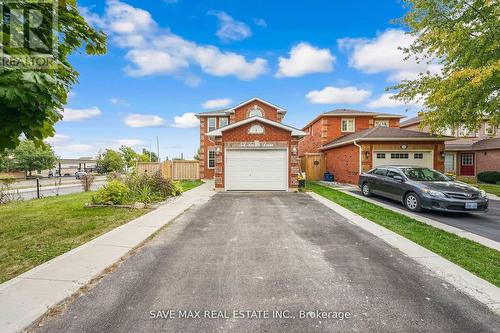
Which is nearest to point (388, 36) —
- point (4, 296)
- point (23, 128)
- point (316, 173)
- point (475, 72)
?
point (475, 72)

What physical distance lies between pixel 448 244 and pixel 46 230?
385 inches

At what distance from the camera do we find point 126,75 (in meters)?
17.2

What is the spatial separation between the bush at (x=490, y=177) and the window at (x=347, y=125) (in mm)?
10972

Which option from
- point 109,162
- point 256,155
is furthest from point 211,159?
point 109,162

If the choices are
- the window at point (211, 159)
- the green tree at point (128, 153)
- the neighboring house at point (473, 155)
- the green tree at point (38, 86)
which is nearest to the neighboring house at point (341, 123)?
the neighboring house at point (473, 155)

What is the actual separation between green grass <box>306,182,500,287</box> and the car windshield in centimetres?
216

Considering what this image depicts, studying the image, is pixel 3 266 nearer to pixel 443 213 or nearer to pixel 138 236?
pixel 138 236

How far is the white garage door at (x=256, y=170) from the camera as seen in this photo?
43.2 feet

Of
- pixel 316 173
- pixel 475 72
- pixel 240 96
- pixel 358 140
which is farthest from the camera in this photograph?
pixel 240 96

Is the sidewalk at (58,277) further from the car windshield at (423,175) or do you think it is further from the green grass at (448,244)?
the car windshield at (423,175)

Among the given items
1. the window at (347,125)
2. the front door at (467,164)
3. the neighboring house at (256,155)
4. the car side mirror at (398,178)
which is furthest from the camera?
the front door at (467,164)

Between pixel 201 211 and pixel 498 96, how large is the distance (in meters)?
15.7

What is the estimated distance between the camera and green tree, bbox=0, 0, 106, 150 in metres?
2.45

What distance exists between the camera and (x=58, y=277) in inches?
133
